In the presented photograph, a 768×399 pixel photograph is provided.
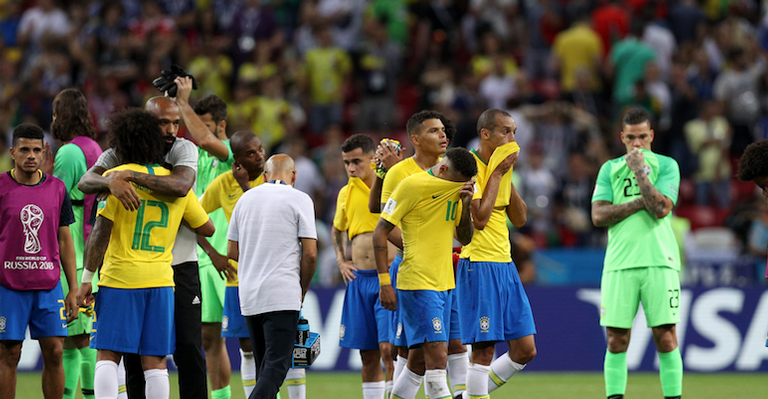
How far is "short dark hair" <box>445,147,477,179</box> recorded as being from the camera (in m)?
6.92

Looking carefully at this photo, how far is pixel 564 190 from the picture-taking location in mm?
15578

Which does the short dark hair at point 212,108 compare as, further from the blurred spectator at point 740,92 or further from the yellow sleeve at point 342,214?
the blurred spectator at point 740,92

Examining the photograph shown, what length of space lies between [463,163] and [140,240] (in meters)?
2.48

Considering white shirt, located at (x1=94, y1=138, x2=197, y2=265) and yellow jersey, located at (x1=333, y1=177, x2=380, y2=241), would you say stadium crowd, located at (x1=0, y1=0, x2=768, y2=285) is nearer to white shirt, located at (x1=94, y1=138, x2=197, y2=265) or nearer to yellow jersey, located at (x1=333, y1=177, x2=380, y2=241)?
yellow jersey, located at (x1=333, y1=177, x2=380, y2=241)

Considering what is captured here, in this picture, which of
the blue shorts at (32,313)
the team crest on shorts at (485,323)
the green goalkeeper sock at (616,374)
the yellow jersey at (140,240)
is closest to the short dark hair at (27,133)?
the yellow jersey at (140,240)

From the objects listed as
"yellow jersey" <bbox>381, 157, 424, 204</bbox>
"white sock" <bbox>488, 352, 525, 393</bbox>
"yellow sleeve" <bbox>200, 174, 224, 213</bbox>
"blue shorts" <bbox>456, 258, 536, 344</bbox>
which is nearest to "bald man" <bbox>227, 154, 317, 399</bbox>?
"yellow jersey" <bbox>381, 157, 424, 204</bbox>

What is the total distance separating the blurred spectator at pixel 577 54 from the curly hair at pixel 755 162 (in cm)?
1100

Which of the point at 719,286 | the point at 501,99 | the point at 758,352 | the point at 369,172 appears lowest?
the point at 758,352

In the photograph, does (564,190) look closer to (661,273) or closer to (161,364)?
(661,273)

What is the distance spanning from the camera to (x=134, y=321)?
679cm

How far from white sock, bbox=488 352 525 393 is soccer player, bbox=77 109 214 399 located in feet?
9.56

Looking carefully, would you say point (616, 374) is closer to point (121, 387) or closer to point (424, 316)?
point (424, 316)

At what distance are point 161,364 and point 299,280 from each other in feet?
3.95

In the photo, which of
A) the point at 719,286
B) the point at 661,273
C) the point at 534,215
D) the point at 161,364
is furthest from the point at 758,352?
the point at 161,364
